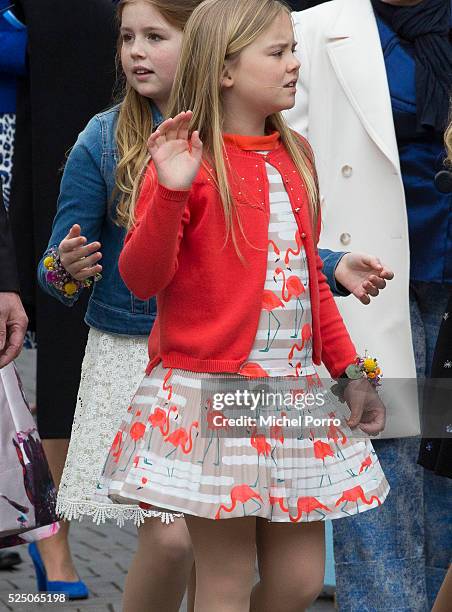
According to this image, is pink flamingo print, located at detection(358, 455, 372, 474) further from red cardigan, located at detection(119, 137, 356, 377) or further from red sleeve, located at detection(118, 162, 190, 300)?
red sleeve, located at detection(118, 162, 190, 300)

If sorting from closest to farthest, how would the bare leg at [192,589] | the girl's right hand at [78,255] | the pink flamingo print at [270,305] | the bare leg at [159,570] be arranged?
1. the pink flamingo print at [270,305]
2. the girl's right hand at [78,255]
3. the bare leg at [159,570]
4. the bare leg at [192,589]

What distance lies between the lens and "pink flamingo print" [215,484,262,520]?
3.35m

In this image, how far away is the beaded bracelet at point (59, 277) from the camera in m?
3.84

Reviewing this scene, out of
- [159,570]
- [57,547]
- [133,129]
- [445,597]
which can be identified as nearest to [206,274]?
[133,129]

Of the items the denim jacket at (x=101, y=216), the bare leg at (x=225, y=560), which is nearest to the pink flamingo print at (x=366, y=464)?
the bare leg at (x=225, y=560)

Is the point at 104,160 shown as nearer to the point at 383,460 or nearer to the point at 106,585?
the point at 383,460

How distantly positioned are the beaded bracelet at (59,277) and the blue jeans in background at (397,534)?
116cm

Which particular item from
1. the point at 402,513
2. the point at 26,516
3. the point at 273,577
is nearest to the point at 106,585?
the point at 402,513

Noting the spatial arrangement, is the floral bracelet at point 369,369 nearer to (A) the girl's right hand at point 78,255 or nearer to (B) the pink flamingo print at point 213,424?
(B) the pink flamingo print at point 213,424

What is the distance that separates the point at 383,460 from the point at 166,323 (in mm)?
1286

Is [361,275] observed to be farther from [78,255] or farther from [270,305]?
[78,255]

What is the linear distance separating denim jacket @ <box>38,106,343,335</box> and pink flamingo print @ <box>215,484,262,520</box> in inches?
35.3

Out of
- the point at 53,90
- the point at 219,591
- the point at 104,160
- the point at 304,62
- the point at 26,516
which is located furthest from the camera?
the point at 53,90

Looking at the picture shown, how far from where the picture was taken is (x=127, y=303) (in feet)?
13.8
